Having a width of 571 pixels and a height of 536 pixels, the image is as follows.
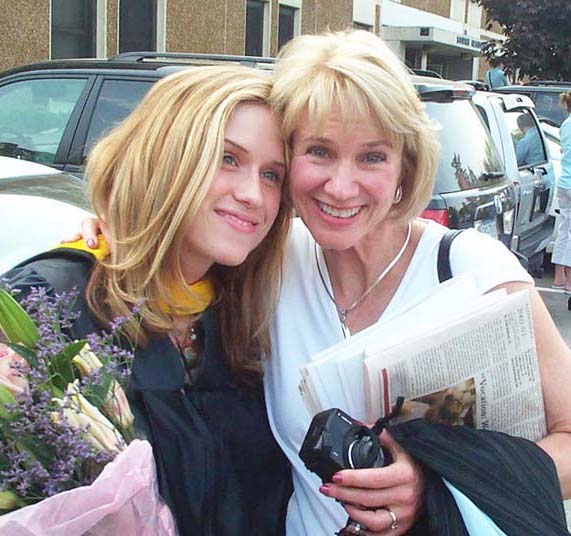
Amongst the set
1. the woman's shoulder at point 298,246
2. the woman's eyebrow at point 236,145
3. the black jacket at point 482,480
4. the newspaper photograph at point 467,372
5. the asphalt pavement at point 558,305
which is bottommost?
the asphalt pavement at point 558,305

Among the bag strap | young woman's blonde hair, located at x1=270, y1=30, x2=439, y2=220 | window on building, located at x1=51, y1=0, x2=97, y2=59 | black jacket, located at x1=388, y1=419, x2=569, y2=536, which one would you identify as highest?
window on building, located at x1=51, y1=0, x2=97, y2=59

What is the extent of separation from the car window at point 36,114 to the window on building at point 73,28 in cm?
822

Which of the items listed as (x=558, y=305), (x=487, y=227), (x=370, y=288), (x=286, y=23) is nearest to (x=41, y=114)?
(x=487, y=227)

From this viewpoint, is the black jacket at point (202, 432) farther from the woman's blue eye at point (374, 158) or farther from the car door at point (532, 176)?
the car door at point (532, 176)

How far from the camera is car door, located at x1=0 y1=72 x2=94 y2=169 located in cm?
552

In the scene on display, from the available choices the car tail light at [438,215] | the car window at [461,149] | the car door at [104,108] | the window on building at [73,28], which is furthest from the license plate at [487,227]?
the window on building at [73,28]

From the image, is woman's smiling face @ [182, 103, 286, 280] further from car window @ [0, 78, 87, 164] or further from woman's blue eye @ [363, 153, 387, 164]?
car window @ [0, 78, 87, 164]

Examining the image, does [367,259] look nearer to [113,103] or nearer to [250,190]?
[250,190]

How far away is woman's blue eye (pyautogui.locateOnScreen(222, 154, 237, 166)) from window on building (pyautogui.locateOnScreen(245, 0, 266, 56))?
55.6ft

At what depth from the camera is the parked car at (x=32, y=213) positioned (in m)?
3.16

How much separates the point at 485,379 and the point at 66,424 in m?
0.73

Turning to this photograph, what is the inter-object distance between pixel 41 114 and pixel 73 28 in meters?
8.79

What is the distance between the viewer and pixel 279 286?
78.8 inches

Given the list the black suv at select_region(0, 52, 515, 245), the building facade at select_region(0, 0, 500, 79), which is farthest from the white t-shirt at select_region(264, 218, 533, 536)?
the building facade at select_region(0, 0, 500, 79)
